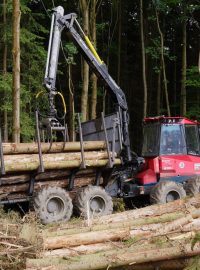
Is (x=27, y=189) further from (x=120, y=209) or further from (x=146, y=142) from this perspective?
(x=146, y=142)

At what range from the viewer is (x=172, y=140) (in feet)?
41.4

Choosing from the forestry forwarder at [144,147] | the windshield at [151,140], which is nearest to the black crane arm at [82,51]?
the forestry forwarder at [144,147]

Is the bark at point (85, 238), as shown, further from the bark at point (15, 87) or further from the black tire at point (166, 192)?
the bark at point (15, 87)

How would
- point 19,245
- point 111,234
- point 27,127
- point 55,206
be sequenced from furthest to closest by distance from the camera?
1. point 27,127
2. point 55,206
3. point 111,234
4. point 19,245

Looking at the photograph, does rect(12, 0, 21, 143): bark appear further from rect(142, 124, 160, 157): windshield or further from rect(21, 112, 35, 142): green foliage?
rect(21, 112, 35, 142): green foliage

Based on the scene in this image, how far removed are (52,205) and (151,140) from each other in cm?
376

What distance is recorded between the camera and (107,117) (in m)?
11.9

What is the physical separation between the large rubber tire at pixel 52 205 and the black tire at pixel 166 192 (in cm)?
240

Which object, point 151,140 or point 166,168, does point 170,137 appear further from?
point 166,168

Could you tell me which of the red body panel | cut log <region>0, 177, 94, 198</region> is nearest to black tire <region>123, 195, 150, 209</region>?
the red body panel

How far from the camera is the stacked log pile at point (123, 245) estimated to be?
603 cm

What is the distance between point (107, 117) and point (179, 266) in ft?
19.4

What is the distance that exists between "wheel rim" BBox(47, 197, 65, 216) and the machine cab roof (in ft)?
10.9

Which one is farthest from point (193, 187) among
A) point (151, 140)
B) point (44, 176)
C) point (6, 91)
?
point (6, 91)
